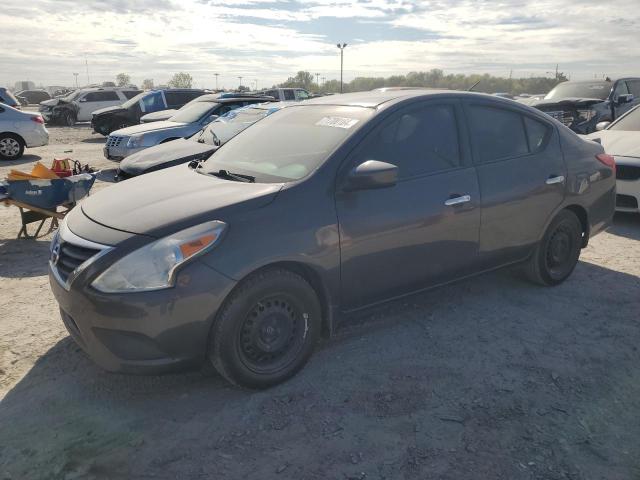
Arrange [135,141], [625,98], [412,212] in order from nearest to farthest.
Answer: [412,212]
[135,141]
[625,98]

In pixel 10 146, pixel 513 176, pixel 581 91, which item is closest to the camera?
pixel 513 176

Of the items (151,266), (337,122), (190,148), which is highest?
(337,122)

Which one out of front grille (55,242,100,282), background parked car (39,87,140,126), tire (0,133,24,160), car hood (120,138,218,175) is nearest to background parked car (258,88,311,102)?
background parked car (39,87,140,126)

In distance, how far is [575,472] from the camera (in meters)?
2.51

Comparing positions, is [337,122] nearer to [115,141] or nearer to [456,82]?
[115,141]

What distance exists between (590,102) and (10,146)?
1393cm

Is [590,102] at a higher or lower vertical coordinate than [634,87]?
lower

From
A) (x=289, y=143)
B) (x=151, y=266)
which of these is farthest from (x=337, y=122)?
(x=151, y=266)

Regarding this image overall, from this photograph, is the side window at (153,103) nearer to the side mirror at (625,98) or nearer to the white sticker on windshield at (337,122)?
the side mirror at (625,98)

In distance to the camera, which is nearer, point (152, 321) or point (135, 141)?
point (152, 321)

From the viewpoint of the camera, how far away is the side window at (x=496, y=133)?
4059mm

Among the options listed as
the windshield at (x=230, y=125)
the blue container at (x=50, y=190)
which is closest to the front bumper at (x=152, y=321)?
the blue container at (x=50, y=190)

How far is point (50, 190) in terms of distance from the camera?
6.02 m

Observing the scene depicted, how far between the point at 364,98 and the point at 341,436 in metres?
2.41
